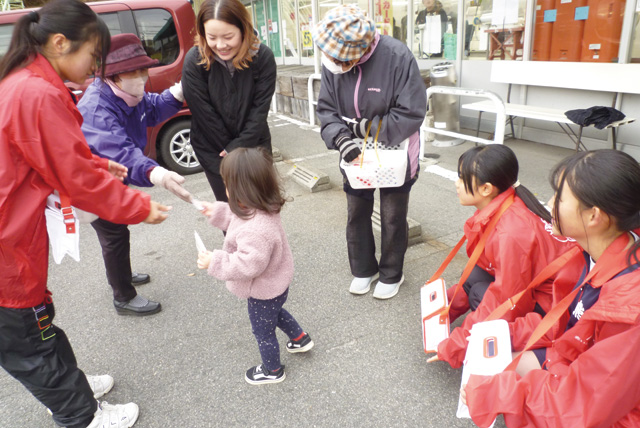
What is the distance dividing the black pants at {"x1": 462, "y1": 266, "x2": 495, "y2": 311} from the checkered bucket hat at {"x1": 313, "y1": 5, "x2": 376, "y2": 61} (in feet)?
4.26

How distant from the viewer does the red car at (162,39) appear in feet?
17.7

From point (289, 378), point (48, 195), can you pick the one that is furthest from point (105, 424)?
point (48, 195)

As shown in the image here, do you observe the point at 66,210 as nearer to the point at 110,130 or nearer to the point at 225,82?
the point at 110,130

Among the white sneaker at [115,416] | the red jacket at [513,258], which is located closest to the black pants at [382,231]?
the red jacket at [513,258]

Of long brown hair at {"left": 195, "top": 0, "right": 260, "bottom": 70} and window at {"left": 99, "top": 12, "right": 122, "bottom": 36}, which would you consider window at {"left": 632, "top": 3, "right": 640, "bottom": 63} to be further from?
window at {"left": 99, "top": 12, "right": 122, "bottom": 36}

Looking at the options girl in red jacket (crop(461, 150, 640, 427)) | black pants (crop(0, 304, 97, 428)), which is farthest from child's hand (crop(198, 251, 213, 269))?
girl in red jacket (crop(461, 150, 640, 427))

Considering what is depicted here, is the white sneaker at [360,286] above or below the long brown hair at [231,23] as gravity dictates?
below

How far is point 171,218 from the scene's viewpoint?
4.61 metres

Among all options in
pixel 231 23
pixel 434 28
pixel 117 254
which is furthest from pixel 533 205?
pixel 434 28

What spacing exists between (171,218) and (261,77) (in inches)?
87.9

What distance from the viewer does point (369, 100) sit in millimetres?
2502

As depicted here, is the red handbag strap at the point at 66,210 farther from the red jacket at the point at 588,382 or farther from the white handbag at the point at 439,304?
the white handbag at the point at 439,304

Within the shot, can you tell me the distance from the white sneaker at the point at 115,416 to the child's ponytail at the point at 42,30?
56.3 inches

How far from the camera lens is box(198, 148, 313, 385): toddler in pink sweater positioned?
1.88 meters
